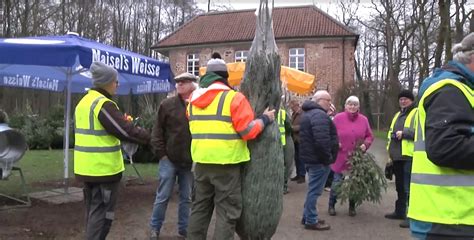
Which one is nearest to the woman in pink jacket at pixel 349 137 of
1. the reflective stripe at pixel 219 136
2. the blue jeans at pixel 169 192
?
the blue jeans at pixel 169 192

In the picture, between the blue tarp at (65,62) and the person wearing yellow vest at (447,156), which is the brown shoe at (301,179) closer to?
the blue tarp at (65,62)

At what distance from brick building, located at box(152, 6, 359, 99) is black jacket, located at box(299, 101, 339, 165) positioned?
89.3ft

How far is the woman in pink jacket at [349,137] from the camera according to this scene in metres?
7.60

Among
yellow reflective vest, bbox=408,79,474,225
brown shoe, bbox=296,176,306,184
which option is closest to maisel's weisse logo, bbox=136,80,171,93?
brown shoe, bbox=296,176,306,184

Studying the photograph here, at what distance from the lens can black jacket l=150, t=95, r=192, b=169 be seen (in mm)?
5688

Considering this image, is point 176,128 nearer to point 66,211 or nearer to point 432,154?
point 66,211

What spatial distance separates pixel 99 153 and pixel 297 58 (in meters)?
33.4

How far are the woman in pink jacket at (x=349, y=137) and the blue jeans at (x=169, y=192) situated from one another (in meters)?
2.69

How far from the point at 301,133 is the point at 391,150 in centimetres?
142

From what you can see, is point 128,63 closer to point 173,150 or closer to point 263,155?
point 173,150

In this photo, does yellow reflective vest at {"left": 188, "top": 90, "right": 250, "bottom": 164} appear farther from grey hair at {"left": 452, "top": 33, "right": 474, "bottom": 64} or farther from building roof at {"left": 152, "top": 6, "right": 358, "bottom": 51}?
building roof at {"left": 152, "top": 6, "right": 358, "bottom": 51}

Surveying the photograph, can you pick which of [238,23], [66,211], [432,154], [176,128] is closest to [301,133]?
[176,128]

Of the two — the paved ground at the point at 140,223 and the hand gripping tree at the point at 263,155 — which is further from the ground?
the hand gripping tree at the point at 263,155

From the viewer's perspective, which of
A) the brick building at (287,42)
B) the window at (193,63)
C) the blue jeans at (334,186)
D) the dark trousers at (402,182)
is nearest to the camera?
the dark trousers at (402,182)
